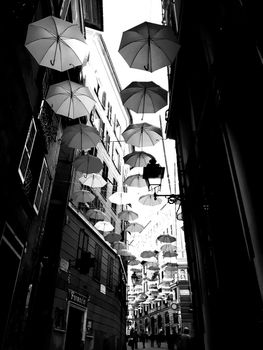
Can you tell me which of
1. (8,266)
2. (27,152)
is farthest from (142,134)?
(8,266)

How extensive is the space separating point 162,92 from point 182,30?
2861 mm

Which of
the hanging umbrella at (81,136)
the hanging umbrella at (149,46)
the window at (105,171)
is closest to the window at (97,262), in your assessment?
the window at (105,171)

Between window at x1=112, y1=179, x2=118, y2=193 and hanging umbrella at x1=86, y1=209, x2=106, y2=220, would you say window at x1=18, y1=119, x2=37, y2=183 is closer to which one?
hanging umbrella at x1=86, y1=209, x2=106, y2=220

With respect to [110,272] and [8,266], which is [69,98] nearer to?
[8,266]

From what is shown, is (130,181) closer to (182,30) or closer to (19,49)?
(182,30)

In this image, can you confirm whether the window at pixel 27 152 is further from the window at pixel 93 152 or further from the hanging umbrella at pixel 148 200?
the window at pixel 93 152

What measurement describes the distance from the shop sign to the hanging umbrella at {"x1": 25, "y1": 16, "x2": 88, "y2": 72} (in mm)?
11306

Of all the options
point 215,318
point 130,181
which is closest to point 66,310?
point 130,181

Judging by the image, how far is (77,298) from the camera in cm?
1477

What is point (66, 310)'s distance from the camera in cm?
1352

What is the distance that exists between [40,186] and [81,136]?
98.1 inches

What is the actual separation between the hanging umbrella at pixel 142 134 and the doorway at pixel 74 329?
30.8ft

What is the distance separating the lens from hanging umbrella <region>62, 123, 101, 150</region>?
10.5 metres

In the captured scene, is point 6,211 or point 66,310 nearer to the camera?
point 6,211
